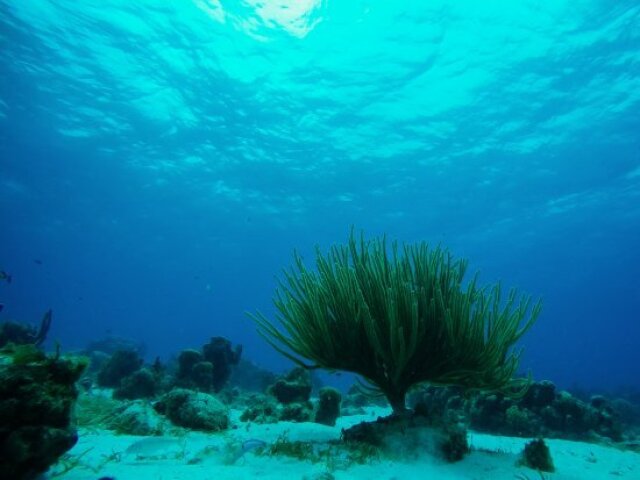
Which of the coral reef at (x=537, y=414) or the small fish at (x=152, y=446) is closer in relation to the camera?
the small fish at (x=152, y=446)

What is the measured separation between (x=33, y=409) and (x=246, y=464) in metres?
1.69

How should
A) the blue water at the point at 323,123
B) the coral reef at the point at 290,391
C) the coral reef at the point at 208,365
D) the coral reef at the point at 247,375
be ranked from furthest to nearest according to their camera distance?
the coral reef at the point at 247,375
the blue water at the point at 323,123
the coral reef at the point at 208,365
the coral reef at the point at 290,391

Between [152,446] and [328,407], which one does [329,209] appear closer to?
[328,407]

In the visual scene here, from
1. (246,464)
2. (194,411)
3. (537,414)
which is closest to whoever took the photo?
(246,464)

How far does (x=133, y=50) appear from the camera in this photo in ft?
66.5

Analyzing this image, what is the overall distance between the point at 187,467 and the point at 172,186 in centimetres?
3681

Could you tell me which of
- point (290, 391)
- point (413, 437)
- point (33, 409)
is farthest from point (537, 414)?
point (33, 409)

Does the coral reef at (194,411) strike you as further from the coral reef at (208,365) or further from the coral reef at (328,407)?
the coral reef at (208,365)

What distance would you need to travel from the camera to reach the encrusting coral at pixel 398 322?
13.9 ft

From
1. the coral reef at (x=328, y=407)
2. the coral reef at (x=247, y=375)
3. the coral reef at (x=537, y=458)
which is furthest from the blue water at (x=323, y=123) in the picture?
the coral reef at (x=247, y=375)

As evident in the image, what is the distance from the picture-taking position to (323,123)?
84.9 feet

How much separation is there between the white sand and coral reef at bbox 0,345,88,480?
373mm

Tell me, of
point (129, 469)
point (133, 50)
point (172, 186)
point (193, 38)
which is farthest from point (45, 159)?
point (129, 469)

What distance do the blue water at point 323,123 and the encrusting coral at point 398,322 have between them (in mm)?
780
